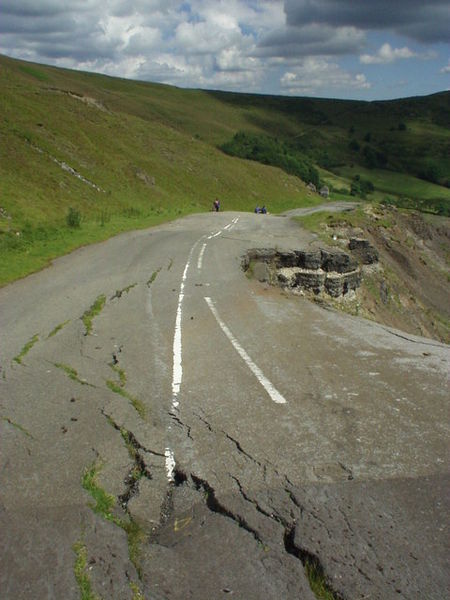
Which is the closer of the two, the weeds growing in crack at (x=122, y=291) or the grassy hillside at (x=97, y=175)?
the weeds growing in crack at (x=122, y=291)

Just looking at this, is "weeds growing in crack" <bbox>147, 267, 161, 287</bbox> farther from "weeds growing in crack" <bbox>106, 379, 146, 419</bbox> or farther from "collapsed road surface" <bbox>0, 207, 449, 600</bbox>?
"weeds growing in crack" <bbox>106, 379, 146, 419</bbox>

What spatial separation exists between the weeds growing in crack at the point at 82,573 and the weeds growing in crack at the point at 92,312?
695 cm

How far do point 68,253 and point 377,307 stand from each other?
43.3ft

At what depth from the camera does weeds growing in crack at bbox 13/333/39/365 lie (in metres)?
9.23

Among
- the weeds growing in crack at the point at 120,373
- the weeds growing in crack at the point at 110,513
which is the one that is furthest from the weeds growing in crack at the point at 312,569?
the weeds growing in crack at the point at 120,373

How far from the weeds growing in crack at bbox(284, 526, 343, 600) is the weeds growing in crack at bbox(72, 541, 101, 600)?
154 cm

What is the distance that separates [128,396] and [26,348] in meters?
3.21

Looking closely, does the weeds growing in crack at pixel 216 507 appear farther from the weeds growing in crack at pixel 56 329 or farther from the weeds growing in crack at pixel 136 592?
the weeds growing in crack at pixel 56 329

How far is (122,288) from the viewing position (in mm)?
15211

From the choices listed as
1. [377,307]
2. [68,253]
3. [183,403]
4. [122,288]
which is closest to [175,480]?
[183,403]

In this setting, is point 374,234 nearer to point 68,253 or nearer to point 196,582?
point 68,253

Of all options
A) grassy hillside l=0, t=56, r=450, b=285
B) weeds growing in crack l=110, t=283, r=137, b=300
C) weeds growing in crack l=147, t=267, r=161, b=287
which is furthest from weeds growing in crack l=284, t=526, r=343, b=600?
grassy hillside l=0, t=56, r=450, b=285

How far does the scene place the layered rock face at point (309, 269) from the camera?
Answer: 18391 mm

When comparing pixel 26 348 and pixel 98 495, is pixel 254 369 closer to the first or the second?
pixel 98 495
